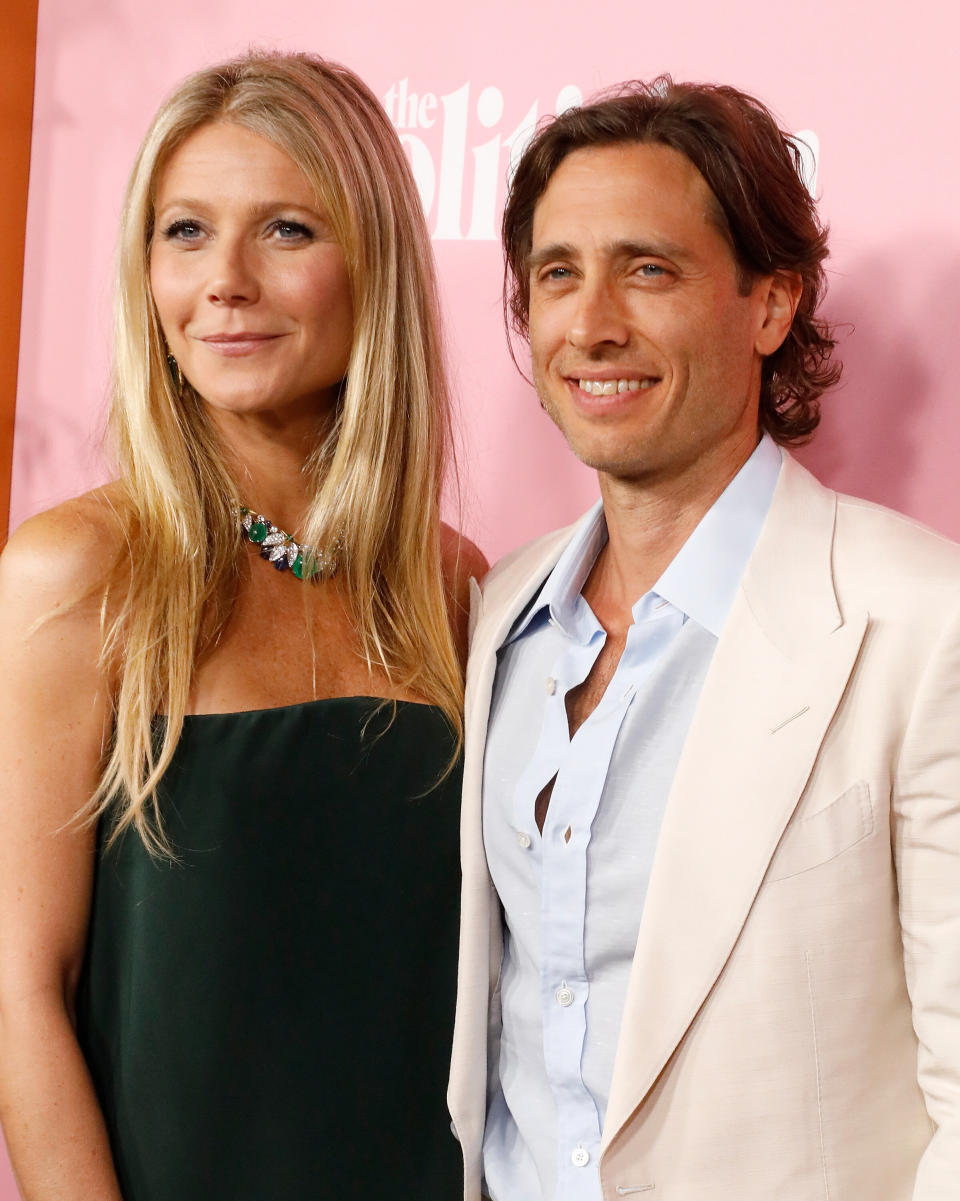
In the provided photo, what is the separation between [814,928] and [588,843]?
286 millimetres

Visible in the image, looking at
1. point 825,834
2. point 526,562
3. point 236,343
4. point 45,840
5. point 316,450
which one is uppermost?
point 236,343

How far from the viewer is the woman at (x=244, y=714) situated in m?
1.71

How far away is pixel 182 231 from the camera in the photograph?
1.90m

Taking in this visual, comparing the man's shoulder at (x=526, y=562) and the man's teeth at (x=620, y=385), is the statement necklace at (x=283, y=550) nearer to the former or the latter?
the man's shoulder at (x=526, y=562)

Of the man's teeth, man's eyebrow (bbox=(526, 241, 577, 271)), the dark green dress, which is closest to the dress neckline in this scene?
the dark green dress

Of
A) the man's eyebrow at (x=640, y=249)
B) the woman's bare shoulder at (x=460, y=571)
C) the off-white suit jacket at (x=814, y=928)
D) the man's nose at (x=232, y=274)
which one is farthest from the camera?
the woman's bare shoulder at (x=460, y=571)

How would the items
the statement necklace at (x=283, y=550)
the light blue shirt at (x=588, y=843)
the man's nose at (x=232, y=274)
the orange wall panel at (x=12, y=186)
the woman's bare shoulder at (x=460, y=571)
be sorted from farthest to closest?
the orange wall panel at (x=12, y=186)
the woman's bare shoulder at (x=460, y=571)
the statement necklace at (x=283, y=550)
the man's nose at (x=232, y=274)
the light blue shirt at (x=588, y=843)

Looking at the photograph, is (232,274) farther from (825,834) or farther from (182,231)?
(825,834)

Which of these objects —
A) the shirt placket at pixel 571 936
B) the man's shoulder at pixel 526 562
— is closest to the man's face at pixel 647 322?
the man's shoulder at pixel 526 562

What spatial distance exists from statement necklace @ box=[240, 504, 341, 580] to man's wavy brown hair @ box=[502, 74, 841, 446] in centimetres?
58

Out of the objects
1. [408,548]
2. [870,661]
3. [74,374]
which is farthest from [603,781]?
[74,374]

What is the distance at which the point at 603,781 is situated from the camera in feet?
5.32

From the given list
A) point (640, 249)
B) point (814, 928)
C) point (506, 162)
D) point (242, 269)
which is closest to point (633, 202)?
point (640, 249)

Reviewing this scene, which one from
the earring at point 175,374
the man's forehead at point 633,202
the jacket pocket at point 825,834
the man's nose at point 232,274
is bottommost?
the jacket pocket at point 825,834
